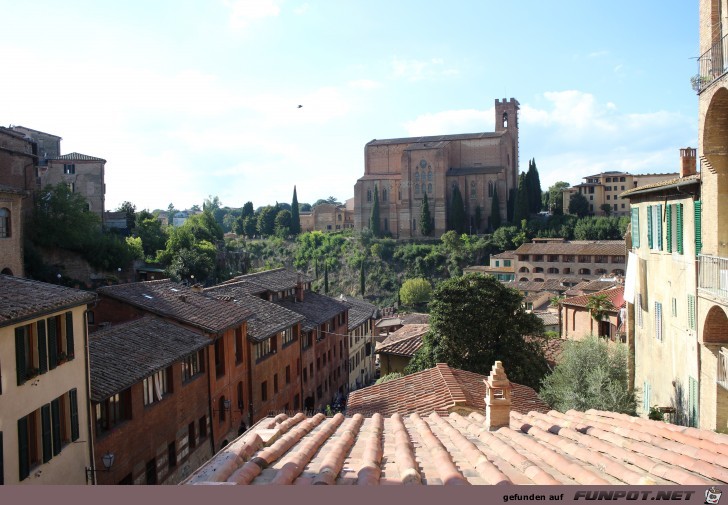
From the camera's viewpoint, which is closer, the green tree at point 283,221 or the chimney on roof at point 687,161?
the chimney on roof at point 687,161

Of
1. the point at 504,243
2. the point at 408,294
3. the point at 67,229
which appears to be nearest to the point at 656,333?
the point at 67,229

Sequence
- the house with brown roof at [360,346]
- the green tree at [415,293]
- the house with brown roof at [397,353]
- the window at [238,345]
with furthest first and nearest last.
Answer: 1. the green tree at [415,293]
2. the house with brown roof at [360,346]
3. the house with brown roof at [397,353]
4. the window at [238,345]

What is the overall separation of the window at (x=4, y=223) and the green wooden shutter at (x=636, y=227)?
2782cm

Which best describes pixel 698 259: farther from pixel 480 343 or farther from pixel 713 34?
pixel 480 343

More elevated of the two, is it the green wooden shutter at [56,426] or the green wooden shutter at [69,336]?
the green wooden shutter at [69,336]

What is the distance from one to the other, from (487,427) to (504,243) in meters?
79.6

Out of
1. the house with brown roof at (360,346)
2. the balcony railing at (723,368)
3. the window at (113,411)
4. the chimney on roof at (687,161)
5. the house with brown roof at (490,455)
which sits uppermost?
the chimney on roof at (687,161)

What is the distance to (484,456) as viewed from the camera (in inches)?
281

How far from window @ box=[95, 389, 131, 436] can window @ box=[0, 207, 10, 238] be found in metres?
18.5

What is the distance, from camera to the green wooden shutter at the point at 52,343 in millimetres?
13180

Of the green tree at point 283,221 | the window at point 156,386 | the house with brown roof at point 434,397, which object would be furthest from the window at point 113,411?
the green tree at point 283,221

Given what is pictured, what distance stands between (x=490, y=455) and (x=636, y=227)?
15.8 meters

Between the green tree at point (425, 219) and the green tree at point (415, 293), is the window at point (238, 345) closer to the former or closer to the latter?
the green tree at point (415, 293)

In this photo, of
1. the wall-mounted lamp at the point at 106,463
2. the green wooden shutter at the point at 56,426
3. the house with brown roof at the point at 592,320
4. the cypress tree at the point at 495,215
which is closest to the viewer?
the green wooden shutter at the point at 56,426
